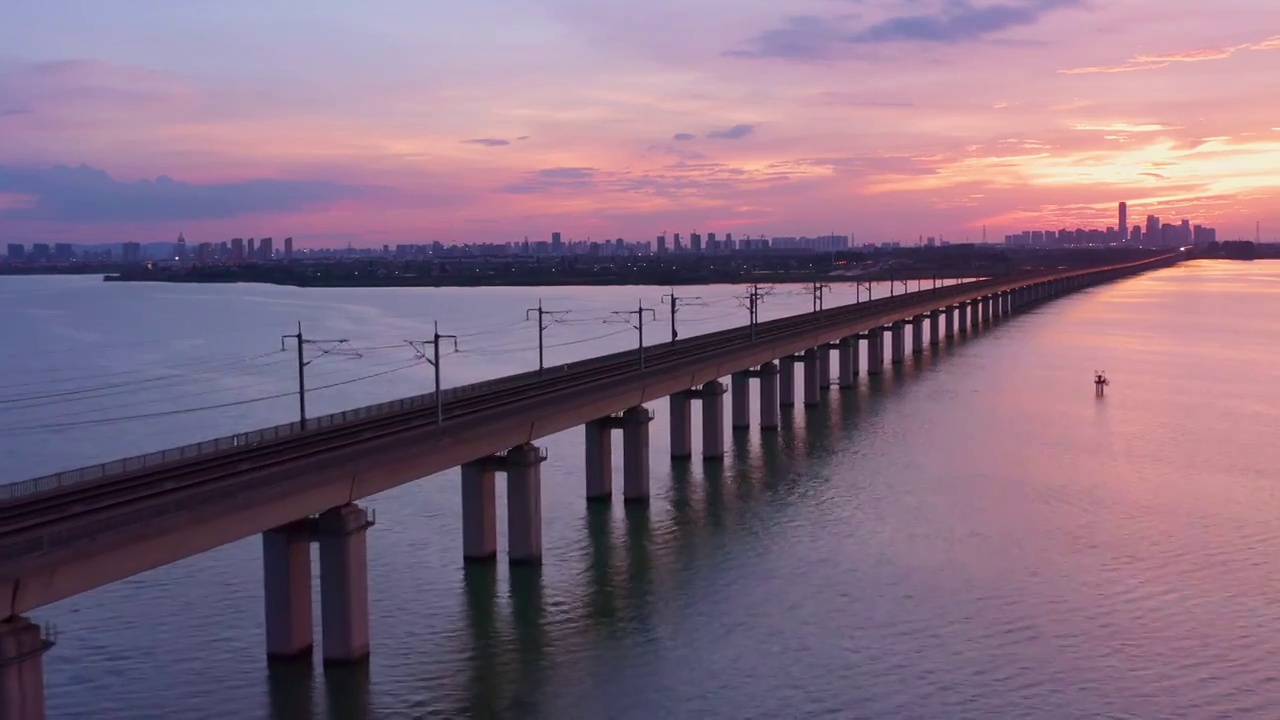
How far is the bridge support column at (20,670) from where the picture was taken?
16.2m

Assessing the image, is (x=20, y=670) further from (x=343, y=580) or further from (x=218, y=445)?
(x=218, y=445)

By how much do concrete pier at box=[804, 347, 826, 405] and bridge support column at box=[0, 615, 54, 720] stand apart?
174ft

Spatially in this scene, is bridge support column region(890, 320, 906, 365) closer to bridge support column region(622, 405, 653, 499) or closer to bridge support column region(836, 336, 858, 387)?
bridge support column region(836, 336, 858, 387)

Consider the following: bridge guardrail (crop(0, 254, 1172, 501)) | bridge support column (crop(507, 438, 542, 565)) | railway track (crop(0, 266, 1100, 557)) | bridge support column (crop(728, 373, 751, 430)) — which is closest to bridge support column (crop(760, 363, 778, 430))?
bridge support column (crop(728, 373, 751, 430))

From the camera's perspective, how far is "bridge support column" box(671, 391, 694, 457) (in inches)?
1882

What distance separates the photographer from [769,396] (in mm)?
57031

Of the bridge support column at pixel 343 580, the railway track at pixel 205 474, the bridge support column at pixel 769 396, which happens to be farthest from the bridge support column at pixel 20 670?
the bridge support column at pixel 769 396

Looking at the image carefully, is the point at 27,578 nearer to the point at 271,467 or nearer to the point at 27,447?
the point at 271,467

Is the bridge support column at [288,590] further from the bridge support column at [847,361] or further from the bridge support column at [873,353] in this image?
the bridge support column at [873,353]

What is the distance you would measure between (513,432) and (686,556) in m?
6.43

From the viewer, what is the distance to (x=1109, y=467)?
4747 cm

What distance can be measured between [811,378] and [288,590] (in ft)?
154

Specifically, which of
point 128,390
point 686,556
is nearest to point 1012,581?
point 686,556

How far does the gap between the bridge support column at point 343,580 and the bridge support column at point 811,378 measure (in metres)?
45.4
